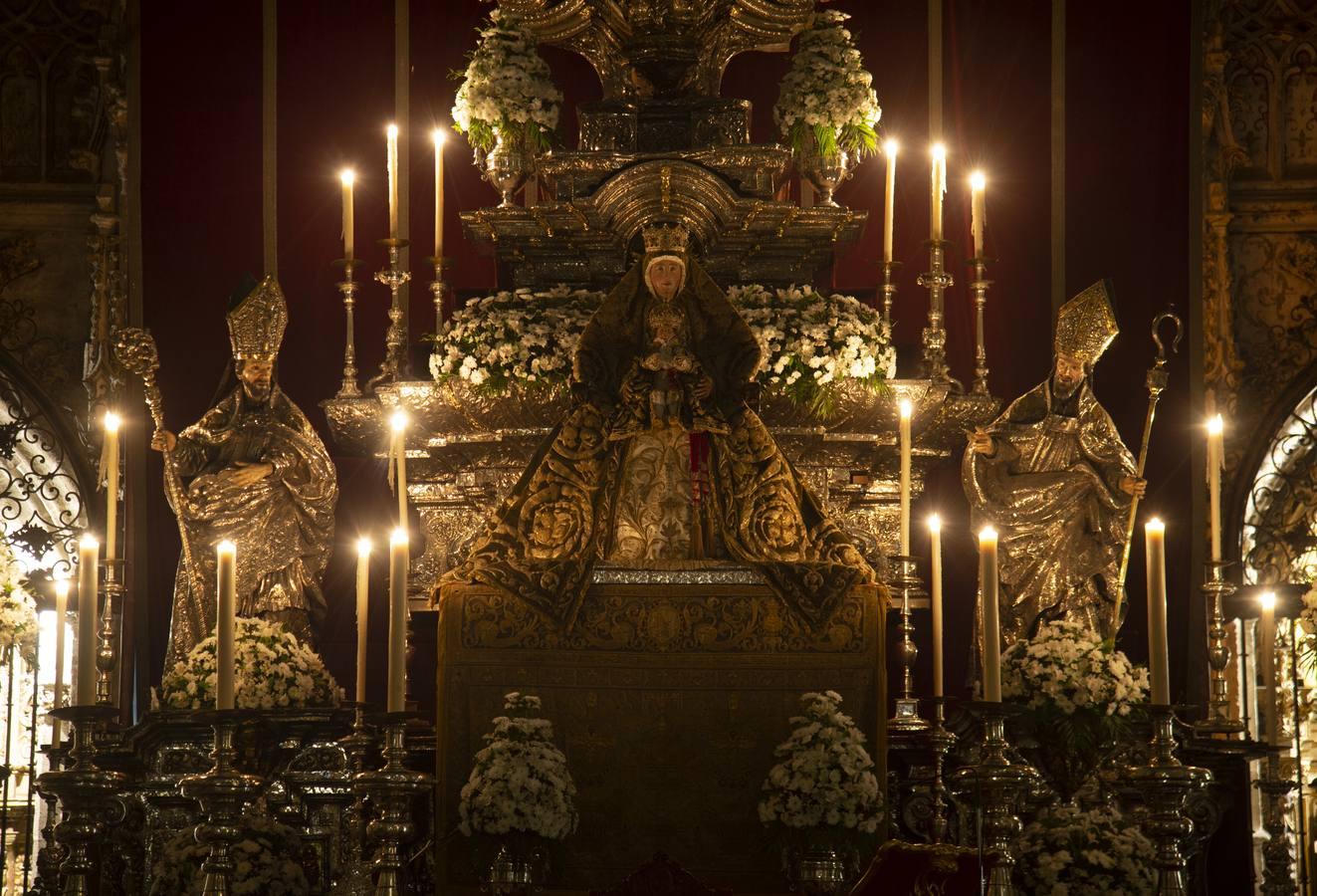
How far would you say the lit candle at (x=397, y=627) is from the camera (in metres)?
6.37

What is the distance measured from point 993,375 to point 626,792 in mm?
3800

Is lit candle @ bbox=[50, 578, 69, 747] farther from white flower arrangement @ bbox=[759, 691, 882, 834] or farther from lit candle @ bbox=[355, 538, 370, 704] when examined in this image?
white flower arrangement @ bbox=[759, 691, 882, 834]

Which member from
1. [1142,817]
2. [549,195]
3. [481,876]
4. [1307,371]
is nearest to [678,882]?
[481,876]

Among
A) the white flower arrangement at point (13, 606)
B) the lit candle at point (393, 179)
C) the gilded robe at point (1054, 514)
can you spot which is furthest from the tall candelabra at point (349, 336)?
the gilded robe at point (1054, 514)

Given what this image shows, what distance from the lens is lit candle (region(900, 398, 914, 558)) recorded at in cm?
827

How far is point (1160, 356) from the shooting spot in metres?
9.70

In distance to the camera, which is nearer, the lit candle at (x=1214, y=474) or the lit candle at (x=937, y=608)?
the lit candle at (x=937, y=608)

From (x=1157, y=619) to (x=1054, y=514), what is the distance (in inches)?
116

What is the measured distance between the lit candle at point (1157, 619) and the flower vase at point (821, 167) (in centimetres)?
322

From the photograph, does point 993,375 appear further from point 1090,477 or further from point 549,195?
point 549,195

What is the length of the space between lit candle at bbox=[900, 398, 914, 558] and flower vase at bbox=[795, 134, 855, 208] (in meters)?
1.27

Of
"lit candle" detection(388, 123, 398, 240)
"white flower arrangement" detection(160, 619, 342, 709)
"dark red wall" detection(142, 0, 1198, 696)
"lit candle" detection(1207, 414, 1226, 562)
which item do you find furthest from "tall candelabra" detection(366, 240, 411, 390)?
"lit candle" detection(1207, 414, 1226, 562)

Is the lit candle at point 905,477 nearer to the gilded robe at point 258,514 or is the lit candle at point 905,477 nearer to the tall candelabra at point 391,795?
the tall candelabra at point 391,795

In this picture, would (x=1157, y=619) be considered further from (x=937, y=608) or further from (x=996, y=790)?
(x=937, y=608)
